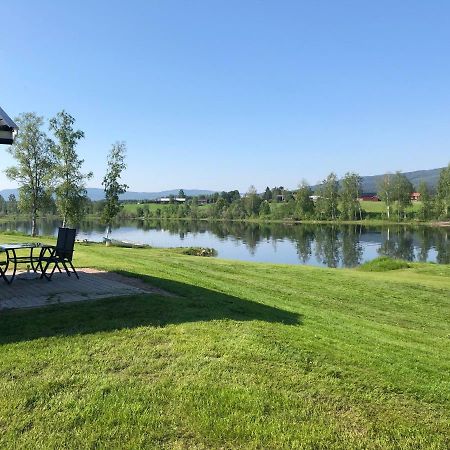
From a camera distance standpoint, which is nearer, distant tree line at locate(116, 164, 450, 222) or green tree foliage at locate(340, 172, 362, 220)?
distant tree line at locate(116, 164, 450, 222)

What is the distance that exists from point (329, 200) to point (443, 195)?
958 inches

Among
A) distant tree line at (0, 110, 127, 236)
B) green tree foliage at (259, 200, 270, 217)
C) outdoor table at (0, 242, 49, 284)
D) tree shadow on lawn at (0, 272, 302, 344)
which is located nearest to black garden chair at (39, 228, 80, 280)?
outdoor table at (0, 242, 49, 284)

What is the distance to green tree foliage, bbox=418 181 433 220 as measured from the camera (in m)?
89.3

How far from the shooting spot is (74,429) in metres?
3.31

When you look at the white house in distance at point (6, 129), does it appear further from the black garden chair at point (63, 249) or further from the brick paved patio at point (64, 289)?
the brick paved patio at point (64, 289)

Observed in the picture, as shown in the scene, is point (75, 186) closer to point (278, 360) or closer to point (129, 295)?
point (129, 295)

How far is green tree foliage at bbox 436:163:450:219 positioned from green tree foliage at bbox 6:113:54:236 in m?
75.1

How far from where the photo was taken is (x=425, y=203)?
8994 cm

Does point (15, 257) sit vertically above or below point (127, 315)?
above

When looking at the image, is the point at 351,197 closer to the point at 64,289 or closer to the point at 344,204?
the point at 344,204

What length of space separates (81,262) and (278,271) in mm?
6852

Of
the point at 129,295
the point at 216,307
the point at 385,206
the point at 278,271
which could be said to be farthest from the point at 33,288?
the point at 385,206

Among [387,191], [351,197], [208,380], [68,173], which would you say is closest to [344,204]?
[351,197]

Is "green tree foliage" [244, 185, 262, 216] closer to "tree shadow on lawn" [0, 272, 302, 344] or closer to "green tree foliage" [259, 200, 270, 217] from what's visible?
"green tree foliage" [259, 200, 270, 217]
